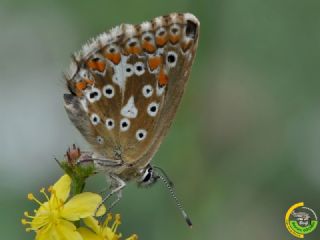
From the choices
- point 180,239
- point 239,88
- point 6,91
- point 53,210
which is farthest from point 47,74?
point 53,210

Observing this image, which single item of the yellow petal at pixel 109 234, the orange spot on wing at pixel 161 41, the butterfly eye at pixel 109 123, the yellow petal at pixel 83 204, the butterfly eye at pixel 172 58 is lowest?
the yellow petal at pixel 109 234

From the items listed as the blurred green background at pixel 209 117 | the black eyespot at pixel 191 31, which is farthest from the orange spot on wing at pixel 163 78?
the blurred green background at pixel 209 117

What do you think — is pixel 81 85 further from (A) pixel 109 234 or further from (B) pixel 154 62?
(A) pixel 109 234

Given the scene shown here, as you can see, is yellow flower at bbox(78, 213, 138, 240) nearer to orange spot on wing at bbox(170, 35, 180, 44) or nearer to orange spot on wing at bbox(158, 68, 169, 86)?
orange spot on wing at bbox(158, 68, 169, 86)

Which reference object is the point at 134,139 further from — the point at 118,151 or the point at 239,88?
the point at 239,88

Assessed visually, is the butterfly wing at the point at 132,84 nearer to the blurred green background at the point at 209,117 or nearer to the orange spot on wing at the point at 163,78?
the orange spot on wing at the point at 163,78

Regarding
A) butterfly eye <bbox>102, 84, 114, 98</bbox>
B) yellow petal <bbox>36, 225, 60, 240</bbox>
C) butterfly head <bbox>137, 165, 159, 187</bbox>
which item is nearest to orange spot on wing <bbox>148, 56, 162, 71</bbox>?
butterfly eye <bbox>102, 84, 114, 98</bbox>
